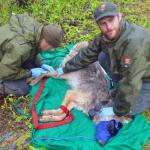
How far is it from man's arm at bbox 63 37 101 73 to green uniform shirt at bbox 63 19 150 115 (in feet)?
0.83

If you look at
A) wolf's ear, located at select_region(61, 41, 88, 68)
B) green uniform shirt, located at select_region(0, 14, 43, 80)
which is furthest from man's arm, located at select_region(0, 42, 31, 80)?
wolf's ear, located at select_region(61, 41, 88, 68)

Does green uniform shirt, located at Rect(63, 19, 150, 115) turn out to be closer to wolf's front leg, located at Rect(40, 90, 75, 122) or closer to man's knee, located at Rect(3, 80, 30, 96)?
wolf's front leg, located at Rect(40, 90, 75, 122)

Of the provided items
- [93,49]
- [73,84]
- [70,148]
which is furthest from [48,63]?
[70,148]

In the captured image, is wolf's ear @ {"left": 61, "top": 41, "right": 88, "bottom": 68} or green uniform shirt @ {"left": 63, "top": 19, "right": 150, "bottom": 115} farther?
wolf's ear @ {"left": 61, "top": 41, "right": 88, "bottom": 68}

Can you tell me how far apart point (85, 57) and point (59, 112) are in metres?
0.77

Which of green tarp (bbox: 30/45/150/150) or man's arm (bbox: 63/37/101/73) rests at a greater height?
man's arm (bbox: 63/37/101/73)

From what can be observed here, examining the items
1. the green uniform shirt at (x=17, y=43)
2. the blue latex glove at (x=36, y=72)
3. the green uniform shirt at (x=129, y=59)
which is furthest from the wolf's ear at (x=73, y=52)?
the green uniform shirt at (x=129, y=59)

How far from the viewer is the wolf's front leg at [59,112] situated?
4.62 metres

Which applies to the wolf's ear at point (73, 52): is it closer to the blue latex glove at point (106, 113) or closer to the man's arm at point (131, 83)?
the blue latex glove at point (106, 113)

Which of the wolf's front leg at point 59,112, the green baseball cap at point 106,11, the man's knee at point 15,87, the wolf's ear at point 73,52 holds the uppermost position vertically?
the green baseball cap at point 106,11

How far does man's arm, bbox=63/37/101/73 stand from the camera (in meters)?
4.62

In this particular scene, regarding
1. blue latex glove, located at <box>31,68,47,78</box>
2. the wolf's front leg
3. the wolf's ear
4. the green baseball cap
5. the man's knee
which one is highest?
the green baseball cap

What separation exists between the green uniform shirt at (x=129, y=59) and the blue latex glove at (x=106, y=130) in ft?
0.57

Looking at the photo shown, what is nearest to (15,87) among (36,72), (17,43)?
(36,72)
